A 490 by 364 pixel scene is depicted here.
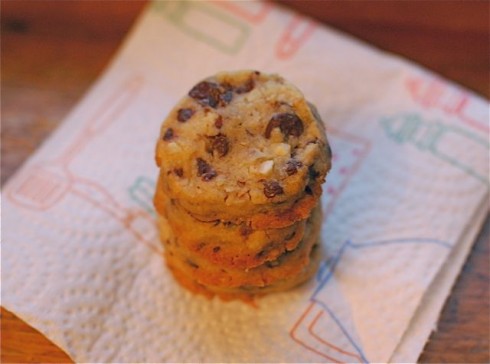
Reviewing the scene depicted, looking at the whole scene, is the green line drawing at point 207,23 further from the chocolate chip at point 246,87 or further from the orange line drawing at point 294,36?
the chocolate chip at point 246,87

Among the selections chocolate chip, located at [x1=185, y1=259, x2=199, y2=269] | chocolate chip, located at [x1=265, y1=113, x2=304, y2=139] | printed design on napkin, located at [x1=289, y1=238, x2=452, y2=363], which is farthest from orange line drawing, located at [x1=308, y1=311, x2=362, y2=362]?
chocolate chip, located at [x1=265, y1=113, x2=304, y2=139]

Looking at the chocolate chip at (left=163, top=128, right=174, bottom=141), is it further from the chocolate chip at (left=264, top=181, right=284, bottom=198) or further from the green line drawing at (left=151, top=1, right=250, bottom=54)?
the green line drawing at (left=151, top=1, right=250, bottom=54)

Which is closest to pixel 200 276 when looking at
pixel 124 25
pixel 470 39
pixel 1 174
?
pixel 1 174

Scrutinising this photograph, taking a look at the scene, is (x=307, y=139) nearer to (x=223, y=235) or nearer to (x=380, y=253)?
(x=223, y=235)

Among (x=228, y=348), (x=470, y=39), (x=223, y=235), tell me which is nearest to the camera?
(x=223, y=235)

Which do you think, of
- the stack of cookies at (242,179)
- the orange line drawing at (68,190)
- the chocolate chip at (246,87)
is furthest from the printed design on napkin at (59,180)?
the chocolate chip at (246,87)

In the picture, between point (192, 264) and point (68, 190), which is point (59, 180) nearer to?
point (68, 190)
